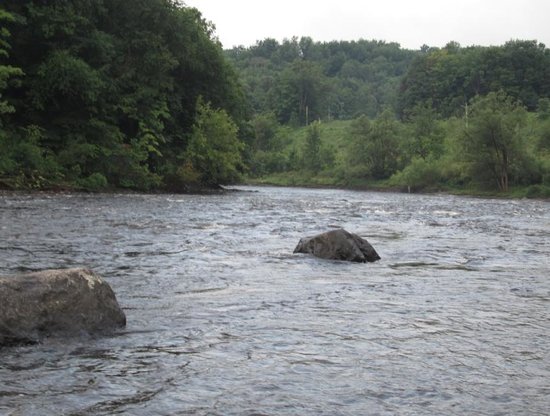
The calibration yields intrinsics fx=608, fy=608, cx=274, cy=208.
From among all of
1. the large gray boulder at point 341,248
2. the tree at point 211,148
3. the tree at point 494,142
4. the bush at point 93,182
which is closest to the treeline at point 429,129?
the tree at point 494,142

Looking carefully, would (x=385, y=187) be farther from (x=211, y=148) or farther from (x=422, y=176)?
(x=211, y=148)

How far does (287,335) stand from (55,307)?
2.83 metres

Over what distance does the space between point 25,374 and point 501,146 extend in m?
63.6

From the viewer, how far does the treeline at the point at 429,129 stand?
210ft

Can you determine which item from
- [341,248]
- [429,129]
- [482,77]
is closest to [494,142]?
[429,129]

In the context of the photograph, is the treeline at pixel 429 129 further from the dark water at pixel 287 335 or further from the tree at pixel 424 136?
the dark water at pixel 287 335

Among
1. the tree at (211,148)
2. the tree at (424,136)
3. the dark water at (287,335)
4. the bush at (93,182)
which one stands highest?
the tree at (424,136)

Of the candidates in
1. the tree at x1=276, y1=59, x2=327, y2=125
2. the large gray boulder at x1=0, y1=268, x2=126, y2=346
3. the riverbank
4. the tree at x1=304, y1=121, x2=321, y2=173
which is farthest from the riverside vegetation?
the tree at x1=276, y1=59, x2=327, y2=125

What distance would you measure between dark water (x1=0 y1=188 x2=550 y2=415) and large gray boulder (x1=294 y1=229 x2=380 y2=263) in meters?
0.45

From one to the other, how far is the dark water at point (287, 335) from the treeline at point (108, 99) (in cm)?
2232

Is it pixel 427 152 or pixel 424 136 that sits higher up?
pixel 424 136

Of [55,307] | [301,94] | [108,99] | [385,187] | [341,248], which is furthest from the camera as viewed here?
[301,94]

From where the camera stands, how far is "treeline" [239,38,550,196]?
6388 cm

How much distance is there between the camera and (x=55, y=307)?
7188 mm
